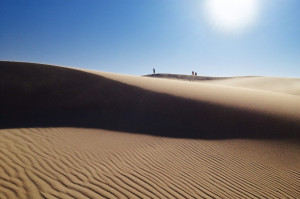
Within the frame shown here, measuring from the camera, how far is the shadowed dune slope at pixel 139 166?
312 cm

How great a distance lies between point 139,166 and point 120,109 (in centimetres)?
422

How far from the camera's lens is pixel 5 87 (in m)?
7.76

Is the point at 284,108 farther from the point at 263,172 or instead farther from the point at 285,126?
the point at 263,172

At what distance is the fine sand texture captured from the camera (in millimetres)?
3307

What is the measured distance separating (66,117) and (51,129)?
1.27 meters

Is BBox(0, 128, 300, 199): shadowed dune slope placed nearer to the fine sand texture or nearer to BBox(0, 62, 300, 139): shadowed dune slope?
the fine sand texture

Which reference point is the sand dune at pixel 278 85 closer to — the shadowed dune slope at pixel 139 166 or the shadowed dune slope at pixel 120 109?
the shadowed dune slope at pixel 120 109

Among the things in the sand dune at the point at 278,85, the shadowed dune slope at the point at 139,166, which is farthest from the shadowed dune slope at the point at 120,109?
the sand dune at the point at 278,85

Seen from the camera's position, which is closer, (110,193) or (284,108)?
(110,193)

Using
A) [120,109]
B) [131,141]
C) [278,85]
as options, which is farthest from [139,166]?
[278,85]

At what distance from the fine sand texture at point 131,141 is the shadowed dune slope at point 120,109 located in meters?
0.04

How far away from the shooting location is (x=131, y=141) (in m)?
5.39

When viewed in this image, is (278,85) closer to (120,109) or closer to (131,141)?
(120,109)

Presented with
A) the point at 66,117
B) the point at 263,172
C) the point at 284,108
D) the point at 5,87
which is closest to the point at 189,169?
the point at 263,172
